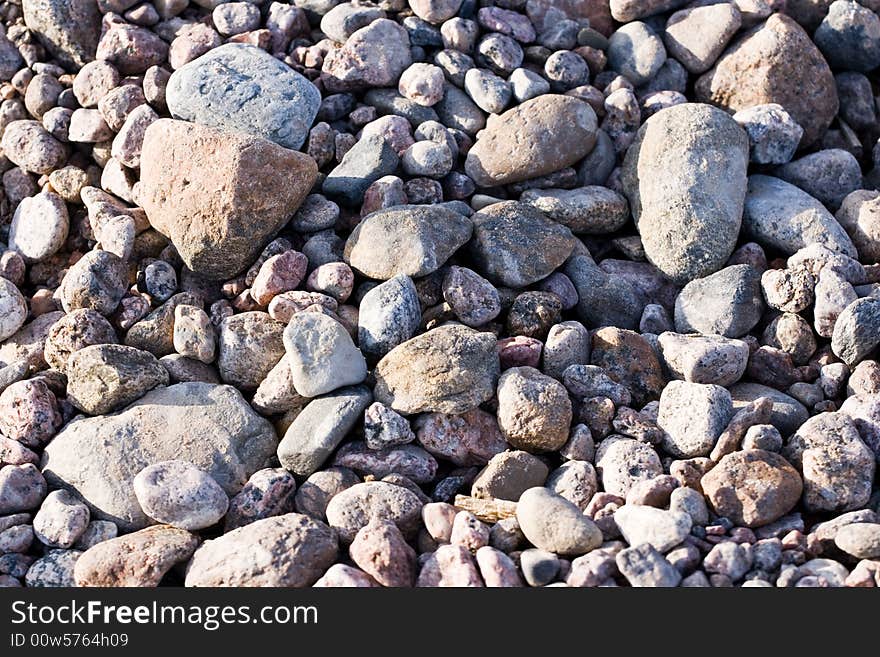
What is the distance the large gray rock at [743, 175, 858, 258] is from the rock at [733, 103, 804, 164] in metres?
0.14

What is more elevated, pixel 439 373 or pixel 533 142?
pixel 533 142

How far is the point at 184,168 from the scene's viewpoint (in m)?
3.78

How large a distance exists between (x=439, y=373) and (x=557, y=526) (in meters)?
0.72

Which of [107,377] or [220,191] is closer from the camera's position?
[107,377]

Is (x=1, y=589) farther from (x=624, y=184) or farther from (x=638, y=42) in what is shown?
(x=638, y=42)

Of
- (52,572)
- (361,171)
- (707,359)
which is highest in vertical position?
(361,171)

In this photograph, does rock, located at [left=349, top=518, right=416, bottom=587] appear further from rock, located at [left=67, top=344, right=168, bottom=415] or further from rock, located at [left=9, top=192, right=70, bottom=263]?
rock, located at [left=9, top=192, right=70, bottom=263]

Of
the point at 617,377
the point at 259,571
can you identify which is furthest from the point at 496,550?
the point at 617,377

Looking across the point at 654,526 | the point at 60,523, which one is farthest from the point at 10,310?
the point at 654,526

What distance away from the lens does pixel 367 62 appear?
429 cm

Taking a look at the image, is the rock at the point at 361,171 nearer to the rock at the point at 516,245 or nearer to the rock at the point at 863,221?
the rock at the point at 516,245

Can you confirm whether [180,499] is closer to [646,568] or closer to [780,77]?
[646,568]

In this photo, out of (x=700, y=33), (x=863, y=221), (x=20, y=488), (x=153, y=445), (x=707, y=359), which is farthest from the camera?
(x=700, y=33)

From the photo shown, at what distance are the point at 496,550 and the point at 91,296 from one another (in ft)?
5.99
